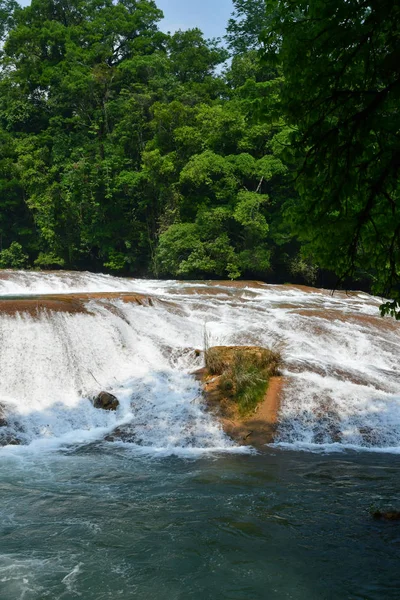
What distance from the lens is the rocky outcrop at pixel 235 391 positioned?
30.6ft

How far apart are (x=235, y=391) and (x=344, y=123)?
6.68m

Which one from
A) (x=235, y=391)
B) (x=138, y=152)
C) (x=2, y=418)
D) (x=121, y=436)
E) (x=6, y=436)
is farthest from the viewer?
(x=138, y=152)

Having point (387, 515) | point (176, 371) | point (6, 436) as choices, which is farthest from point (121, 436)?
point (387, 515)

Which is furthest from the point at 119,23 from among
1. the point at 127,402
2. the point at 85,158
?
the point at 127,402

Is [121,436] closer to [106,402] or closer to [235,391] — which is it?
[106,402]

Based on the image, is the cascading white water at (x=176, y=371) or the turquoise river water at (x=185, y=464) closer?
the turquoise river water at (x=185, y=464)

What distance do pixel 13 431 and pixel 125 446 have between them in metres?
1.97

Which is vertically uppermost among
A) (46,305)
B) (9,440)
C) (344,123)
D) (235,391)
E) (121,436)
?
(344,123)

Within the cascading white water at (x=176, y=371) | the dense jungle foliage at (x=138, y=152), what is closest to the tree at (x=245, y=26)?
the dense jungle foliage at (x=138, y=152)

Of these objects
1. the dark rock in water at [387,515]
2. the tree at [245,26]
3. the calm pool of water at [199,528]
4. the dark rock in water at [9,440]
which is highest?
the tree at [245,26]

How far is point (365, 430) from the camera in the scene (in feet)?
30.4

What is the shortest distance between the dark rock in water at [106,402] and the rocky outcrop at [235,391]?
1680 millimetres

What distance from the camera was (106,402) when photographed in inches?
408

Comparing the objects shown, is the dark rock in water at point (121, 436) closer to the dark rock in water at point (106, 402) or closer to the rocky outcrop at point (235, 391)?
the dark rock in water at point (106, 402)
